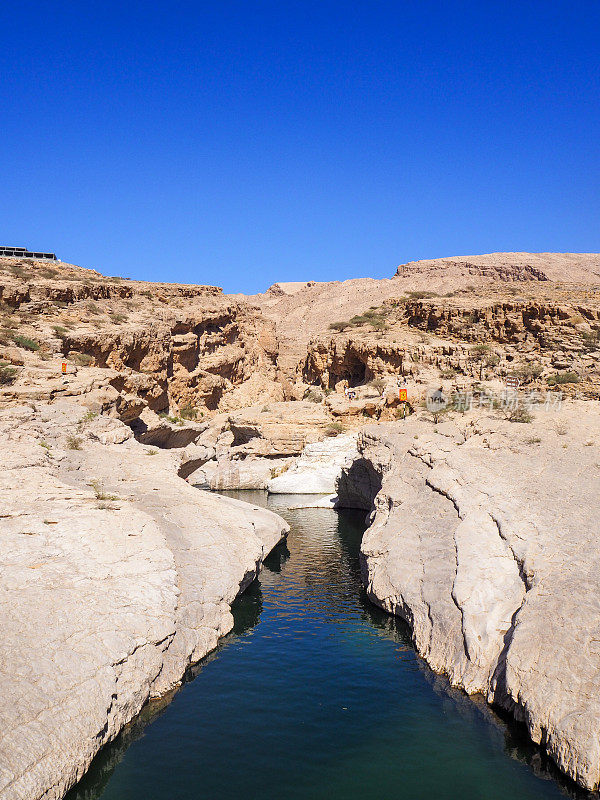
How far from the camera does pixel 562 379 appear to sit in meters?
29.0

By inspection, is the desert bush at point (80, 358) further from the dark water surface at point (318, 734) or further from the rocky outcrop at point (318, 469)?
the dark water surface at point (318, 734)

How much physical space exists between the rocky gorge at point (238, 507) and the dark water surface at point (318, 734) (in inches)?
14.6

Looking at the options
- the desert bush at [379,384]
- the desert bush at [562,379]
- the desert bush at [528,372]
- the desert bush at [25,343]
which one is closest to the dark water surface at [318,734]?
the desert bush at [25,343]

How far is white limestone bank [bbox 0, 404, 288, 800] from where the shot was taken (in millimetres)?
5973

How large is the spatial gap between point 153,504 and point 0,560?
15.8 ft

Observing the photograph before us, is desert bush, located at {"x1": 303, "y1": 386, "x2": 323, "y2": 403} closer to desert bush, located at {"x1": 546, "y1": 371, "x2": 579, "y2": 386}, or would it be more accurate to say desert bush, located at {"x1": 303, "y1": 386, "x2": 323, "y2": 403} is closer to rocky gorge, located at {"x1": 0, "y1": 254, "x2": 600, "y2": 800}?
rocky gorge, located at {"x1": 0, "y1": 254, "x2": 600, "y2": 800}

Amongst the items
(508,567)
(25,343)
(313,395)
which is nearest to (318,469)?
(313,395)

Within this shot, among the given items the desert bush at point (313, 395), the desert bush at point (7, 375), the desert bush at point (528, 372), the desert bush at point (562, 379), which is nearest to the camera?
the desert bush at point (7, 375)

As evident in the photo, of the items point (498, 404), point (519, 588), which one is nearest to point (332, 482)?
point (498, 404)

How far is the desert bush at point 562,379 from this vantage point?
94.2 ft

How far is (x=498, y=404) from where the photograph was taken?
2381cm

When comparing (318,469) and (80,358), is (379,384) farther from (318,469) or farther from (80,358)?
(80,358)

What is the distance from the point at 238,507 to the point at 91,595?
9174 mm

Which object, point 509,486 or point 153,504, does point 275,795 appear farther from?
point 509,486
